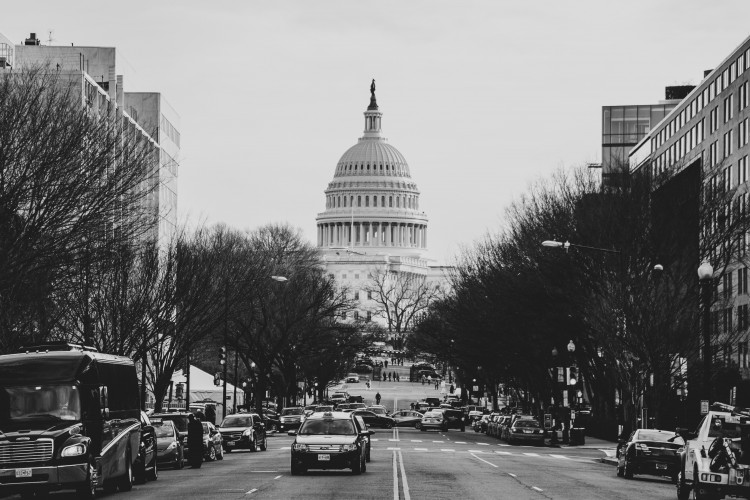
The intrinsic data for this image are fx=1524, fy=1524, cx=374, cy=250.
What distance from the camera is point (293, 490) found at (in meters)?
30.5

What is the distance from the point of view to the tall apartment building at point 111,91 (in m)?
79.6

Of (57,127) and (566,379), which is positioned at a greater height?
(57,127)

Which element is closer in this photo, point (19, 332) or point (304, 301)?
point (19, 332)

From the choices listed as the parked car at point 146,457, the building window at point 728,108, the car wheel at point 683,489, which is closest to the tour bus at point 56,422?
the parked car at point 146,457

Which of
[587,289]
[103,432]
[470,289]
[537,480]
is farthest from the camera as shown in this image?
[470,289]

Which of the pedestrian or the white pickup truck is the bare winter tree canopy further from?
the white pickup truck

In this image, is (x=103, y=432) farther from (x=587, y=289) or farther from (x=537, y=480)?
(x=587, y=289)

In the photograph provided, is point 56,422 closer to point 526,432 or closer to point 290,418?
point 526,432

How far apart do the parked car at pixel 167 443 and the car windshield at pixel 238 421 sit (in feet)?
49.6

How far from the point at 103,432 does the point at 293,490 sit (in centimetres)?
410

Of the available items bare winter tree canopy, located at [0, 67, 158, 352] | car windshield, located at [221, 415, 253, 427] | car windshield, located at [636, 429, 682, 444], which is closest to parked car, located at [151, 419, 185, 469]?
bare winter tree canopy, located at [0, 67, 158, 352]

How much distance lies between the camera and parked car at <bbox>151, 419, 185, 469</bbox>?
41719 mm

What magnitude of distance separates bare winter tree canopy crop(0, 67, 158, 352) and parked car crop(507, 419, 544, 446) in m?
32.3

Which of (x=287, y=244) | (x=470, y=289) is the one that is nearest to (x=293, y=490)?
(x=470, y=289)
